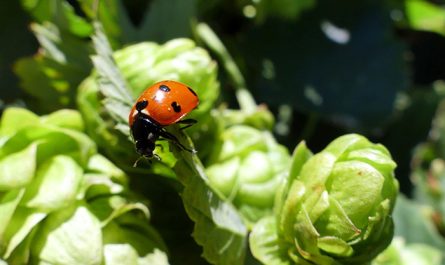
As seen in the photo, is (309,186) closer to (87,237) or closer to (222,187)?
(222,187)

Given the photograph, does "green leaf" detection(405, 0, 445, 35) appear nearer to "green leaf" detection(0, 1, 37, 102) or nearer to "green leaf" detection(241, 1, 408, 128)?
"green leaf" detection(241, 1, 408, 128)

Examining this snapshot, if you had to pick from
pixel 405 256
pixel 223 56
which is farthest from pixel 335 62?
pixel 405 256

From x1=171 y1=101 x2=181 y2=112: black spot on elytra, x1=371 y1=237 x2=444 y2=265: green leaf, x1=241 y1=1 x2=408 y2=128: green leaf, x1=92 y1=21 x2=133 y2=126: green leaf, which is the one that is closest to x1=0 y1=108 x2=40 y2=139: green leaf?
x1=92 y1=21 x2=133 y2=126: green leaf

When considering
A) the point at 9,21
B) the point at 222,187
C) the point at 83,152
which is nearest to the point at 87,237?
the point at 83,152

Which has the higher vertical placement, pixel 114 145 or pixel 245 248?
pixel 114 145

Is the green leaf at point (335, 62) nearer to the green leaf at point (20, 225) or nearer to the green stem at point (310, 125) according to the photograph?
the green stem at point (310, 125)

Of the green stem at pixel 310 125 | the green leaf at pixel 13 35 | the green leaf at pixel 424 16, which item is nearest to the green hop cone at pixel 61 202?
the green leaf at pixel 13 35
